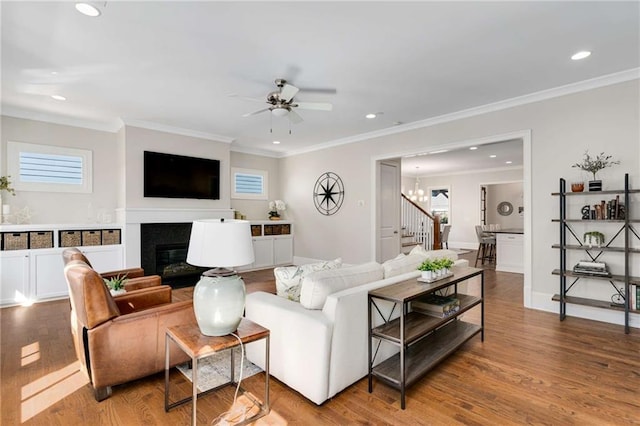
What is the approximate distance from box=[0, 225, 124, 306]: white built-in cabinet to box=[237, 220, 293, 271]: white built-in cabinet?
9.85 ft

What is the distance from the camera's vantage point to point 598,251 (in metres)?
3.74

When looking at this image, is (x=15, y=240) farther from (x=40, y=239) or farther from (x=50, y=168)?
(x=50, y=168)

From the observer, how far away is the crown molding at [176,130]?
531cm

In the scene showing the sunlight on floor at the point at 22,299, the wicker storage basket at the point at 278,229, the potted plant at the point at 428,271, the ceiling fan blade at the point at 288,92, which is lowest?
the sunlight on floor at the point at 22,299

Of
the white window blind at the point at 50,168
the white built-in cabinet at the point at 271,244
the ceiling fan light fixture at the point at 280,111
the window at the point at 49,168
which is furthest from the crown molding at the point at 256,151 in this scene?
the ceiling fan light fixture at the point at 280,111

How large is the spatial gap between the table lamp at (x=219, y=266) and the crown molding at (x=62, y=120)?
460cm

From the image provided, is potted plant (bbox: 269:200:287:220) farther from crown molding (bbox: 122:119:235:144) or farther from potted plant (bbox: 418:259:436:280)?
potted plant (bbox: 418:259:436:280)

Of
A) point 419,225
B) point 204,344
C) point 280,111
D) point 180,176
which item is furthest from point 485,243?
point 204,344

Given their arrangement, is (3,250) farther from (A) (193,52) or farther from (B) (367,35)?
(B) (367,35)

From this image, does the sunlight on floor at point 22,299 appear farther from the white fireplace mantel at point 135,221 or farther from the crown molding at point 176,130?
the crown molding at point 176,130

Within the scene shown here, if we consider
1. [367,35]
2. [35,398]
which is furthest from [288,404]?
[367,35]

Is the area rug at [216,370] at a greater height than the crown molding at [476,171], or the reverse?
the crown molding at [476,171]

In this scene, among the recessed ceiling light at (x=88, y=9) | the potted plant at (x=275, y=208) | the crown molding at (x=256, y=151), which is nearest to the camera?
the recessed ceiling light at (x=88, y=9)

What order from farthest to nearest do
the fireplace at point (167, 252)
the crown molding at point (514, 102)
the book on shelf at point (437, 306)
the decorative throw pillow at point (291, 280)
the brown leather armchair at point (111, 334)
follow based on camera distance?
1. the fireplace at point (167, 252)
2. the crown molding at point (514, 102)
3. the book on shelf at point (437, 306)
4. the decorative throw pillow at point (291, 280)
5. the brown leather armchair at point (111, 334)
